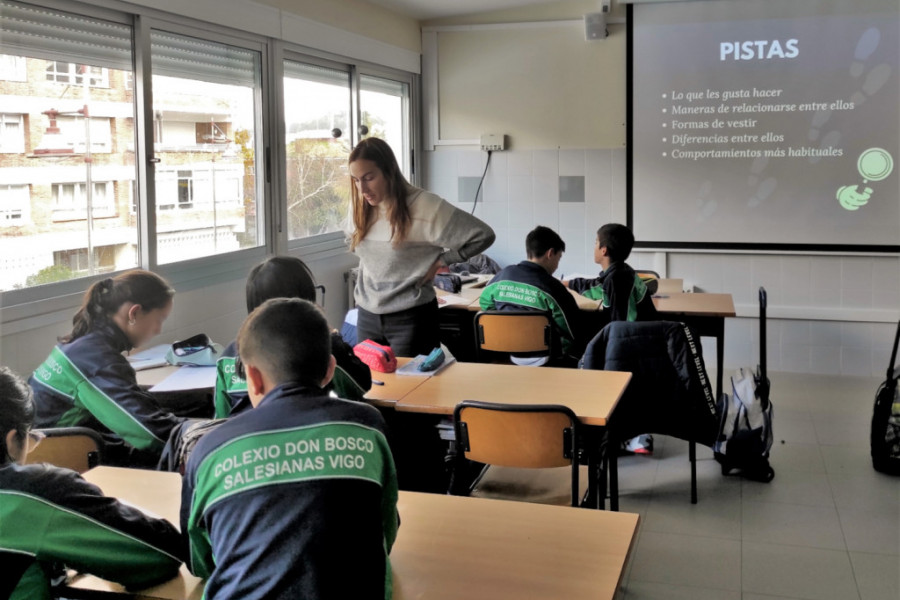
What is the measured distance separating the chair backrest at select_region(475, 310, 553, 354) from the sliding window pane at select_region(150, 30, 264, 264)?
1.57m

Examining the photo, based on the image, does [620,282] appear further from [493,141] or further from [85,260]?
[493,141]

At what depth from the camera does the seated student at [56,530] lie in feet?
5.20

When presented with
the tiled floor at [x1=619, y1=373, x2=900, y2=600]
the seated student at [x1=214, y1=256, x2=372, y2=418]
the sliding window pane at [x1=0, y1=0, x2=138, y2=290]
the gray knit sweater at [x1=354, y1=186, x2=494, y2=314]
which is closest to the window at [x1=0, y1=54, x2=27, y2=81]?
the sliding window pane at [x1=0, y1=0, x2=138, y2=290]

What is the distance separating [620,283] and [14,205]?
108 inches

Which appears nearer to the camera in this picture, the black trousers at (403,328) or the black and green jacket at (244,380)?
the black and green jacket at (244,380)

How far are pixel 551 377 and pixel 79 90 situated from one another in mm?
2373

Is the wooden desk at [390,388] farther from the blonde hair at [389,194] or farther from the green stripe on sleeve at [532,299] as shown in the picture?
the green stripe on sleeve at [532,299]

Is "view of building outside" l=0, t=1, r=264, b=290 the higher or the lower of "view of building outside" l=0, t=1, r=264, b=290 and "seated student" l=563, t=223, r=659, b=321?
the higher

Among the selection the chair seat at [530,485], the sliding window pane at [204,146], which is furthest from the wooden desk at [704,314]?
the sliding window pane at [204,146]

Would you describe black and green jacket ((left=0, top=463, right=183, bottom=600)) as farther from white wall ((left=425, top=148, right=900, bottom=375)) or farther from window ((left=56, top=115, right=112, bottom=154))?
white wall ((left=425, top=148, right=900, bottom=375))

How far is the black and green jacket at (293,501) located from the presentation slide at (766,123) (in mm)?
5650

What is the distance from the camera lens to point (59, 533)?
1.61 m

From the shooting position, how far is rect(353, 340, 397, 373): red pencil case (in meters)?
3.40

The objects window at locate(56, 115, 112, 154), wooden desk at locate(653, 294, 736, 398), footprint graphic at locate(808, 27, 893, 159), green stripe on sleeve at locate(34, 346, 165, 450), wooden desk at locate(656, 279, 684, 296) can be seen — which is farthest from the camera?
footprint graphic at locate(808, 27, 893, 159)
